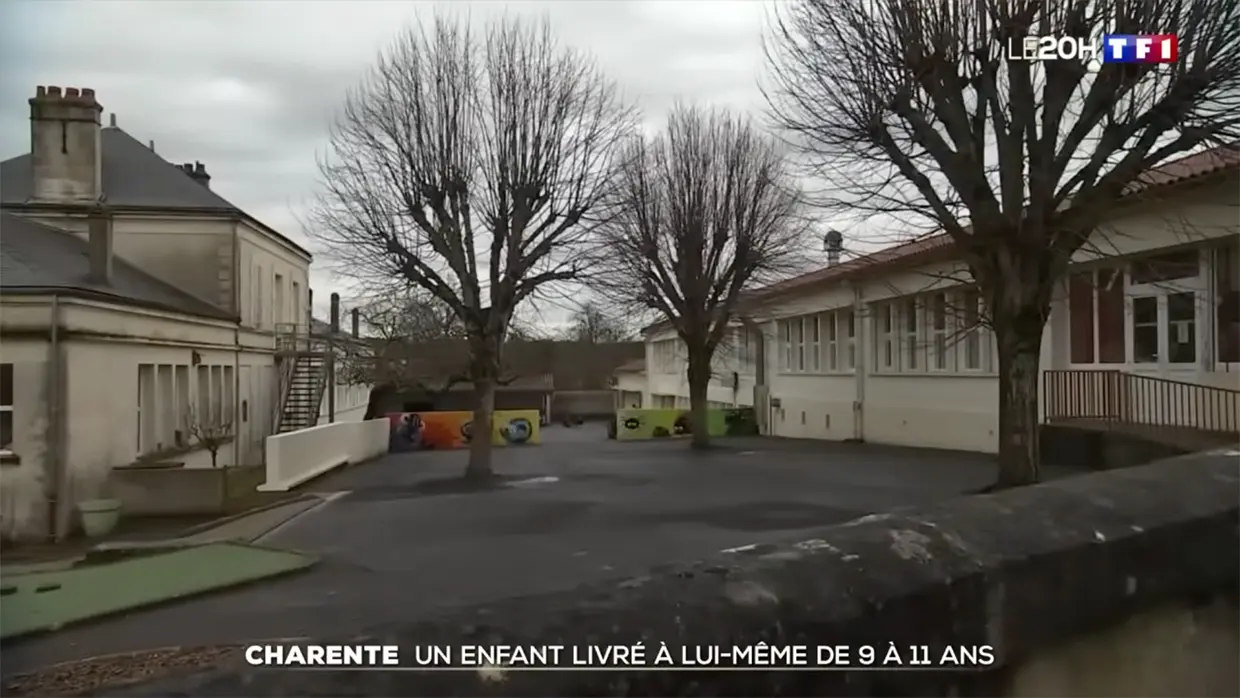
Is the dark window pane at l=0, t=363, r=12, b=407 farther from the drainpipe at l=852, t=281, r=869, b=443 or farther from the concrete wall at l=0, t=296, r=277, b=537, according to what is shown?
the drainpipe at l=852, t=281, r=869, b=443

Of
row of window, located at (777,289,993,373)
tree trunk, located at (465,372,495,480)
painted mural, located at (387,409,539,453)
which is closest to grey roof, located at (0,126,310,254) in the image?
tree trunk, located at (465,372,495,480)

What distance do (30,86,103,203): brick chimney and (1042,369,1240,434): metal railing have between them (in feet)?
41.3

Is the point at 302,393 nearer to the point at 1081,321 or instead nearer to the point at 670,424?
the point at 670,424

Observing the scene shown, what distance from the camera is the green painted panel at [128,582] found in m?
5.05

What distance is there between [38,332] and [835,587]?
9.82 meters

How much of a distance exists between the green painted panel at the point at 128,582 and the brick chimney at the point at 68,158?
5.02 metres

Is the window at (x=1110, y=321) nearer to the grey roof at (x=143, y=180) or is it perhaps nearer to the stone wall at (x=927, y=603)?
the stone wall at (x=927, y=603)

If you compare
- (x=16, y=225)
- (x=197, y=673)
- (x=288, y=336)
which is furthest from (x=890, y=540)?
(x=288, y=336)

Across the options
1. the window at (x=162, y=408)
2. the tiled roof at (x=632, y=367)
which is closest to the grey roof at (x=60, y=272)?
the window at (x=162, y=408)

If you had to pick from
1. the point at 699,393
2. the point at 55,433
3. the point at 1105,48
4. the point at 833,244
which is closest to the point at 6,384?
the point at 55,433

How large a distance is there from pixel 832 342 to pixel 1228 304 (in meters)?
14.4

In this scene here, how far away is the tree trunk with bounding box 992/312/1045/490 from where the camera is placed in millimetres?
8867

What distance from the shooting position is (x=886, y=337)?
22.3 meters

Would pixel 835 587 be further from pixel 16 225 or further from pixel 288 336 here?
pixel 288 336
